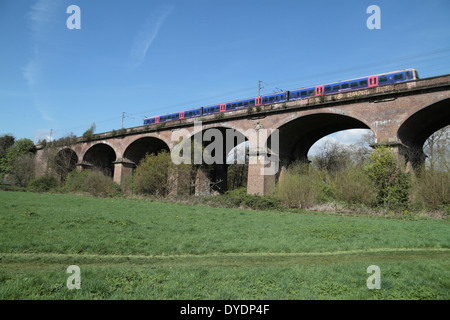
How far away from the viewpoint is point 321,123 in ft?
82.2

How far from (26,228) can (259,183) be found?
18530 millimetres

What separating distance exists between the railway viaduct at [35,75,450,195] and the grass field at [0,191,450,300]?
11.6 m

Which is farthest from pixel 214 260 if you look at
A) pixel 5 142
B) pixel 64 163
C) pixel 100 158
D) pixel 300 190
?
pixel 5 142

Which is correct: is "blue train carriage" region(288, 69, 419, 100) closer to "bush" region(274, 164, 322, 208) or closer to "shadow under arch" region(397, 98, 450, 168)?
"shadow under arch" region(397, 98, 450, 168)

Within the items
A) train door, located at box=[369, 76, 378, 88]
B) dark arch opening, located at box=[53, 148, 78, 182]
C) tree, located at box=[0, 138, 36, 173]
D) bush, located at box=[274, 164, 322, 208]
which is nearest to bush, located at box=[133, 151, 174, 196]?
bush, located at box=[274, 164, 322, 208]

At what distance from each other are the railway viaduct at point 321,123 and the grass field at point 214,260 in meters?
11.6

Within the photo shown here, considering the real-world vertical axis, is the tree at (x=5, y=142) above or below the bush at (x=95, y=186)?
above

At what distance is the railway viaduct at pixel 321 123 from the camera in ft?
61.9

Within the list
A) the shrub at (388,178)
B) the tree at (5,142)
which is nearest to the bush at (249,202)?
the shrub at (388,178)

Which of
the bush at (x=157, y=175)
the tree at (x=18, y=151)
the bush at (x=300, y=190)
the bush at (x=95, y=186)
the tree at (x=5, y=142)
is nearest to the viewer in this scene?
the bush at (x=300, y=190)

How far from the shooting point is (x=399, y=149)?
18.8 metres

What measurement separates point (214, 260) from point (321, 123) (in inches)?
841

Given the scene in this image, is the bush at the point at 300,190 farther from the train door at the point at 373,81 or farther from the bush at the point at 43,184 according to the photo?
the bush at the point at 43,184
